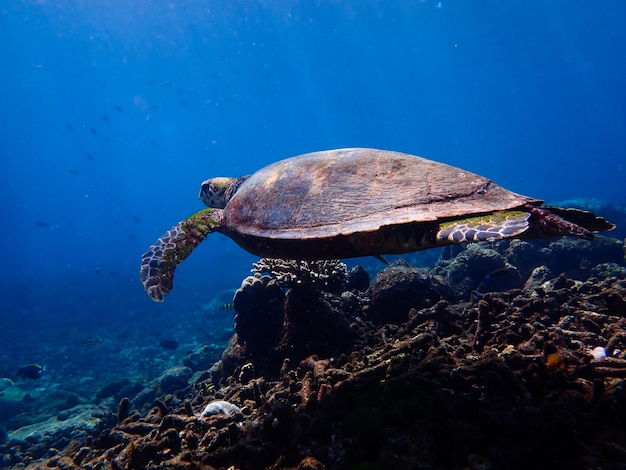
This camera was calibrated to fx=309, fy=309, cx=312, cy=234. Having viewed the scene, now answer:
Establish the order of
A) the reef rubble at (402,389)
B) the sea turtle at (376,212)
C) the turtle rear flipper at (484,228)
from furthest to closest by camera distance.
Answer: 1. the sea turtle at (376,212)
2. the turtle rear flipper at (484,228)
3. the reef rubble at (402,389)

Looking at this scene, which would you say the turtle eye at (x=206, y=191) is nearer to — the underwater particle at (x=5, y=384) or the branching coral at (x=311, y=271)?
the branching coral at (x=311, y=271)

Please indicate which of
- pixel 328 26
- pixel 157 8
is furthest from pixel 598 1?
pixel 157 8

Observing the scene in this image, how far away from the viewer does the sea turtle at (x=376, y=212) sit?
10.6 ft

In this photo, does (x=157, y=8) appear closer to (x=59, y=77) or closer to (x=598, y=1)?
(x=59, y=77)

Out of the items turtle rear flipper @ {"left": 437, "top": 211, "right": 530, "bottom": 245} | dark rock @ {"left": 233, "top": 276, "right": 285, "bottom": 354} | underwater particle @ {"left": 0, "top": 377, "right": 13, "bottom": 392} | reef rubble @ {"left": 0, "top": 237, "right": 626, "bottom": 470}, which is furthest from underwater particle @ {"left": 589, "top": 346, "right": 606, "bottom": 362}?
underwater particle @ {"left": 0, "top": 377, "right": 13, "bottom": 392}

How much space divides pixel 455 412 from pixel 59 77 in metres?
105

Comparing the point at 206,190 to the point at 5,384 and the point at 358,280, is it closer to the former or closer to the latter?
the point at 358,280

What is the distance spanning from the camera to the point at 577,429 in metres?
2.11

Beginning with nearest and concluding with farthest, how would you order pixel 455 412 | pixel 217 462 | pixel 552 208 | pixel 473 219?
1. pixel 455 412
2. pixel 217 462
3. pixel 473 219
4. pixel 552 208

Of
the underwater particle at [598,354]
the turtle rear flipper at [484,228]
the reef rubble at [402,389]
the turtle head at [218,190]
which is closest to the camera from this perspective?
the reef rubble at [402,389]

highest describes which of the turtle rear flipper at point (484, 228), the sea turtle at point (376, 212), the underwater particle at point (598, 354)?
the sea turtle at point (376, 212)

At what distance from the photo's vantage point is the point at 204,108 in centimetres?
11312

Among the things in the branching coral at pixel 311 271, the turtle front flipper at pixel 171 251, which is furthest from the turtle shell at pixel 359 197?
the branching coral at pixel 311 271

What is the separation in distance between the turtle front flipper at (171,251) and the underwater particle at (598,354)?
203 inches
